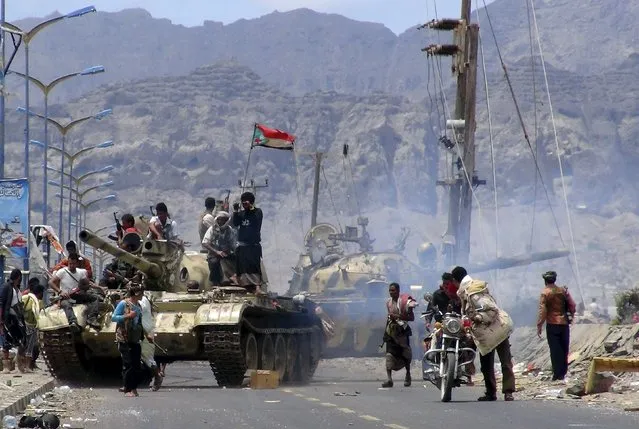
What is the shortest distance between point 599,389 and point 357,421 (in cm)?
522

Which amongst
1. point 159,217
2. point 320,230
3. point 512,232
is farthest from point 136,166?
point 159,217

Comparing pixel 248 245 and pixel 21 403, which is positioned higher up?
pixel 248 245

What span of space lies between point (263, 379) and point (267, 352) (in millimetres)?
1583

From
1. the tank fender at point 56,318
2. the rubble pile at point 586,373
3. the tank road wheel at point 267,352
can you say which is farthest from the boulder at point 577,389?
the tank fender at point 56,318

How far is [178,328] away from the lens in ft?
79.6

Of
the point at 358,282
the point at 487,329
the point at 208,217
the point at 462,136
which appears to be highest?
the point at 462,136

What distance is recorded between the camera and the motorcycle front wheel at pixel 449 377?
1931cm

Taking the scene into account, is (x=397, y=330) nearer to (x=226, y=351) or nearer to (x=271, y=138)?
(x=226, y=351)

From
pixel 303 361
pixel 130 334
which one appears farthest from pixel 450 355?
pixel 303 361

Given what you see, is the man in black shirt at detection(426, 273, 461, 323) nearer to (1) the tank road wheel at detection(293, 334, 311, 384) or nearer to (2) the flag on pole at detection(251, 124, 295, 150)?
(1) the tank road wheel at detection(293, 334, 311, 384)

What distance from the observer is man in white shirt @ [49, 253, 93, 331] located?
2444 cm

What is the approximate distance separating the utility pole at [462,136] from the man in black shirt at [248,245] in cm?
1687

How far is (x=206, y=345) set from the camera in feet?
77.8

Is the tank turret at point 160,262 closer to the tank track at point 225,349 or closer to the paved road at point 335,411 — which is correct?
the tank track at point 225,349
